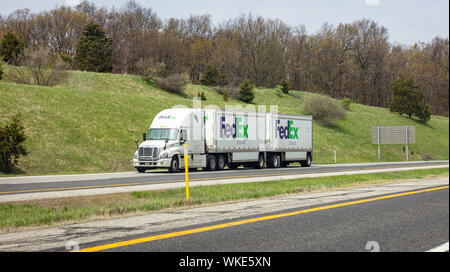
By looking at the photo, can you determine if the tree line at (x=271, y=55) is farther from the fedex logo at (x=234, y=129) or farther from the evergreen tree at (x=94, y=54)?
the fedex logo at (x=234, y=129)

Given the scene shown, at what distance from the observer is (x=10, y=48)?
51.1 meters

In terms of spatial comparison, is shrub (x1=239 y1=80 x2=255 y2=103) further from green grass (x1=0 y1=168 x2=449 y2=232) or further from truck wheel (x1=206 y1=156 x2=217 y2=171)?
green grass (x1=0 y1=168 x2=449 y2=232)

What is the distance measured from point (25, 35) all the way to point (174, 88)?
25048 millimetres

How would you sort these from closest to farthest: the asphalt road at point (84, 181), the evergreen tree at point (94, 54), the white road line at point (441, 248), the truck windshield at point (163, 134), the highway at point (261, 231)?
the white road line at point (441, 248)
the highway at point (261, 231)
the asphalt road at point (84, 181)
the truck windshield at point (163, 134)
the evergreen tree at point (94, 54)

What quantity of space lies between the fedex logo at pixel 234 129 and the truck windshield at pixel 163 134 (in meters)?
3.57

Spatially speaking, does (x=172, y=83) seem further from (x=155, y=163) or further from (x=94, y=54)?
(x=155, y=163)

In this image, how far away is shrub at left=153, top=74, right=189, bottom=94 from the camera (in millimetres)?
64250

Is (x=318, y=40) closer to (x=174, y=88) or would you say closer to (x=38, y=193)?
(x=174, y=88)

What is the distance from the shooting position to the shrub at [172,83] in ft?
211

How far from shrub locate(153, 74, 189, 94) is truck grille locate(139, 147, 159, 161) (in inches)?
1500

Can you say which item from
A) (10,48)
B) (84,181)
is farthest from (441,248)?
(10,48)

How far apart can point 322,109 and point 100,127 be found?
123ft

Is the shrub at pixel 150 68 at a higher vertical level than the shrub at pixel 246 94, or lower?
higher

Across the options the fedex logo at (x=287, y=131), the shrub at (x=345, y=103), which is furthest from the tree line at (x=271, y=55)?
the fedex logo at (x=287, y=131)
